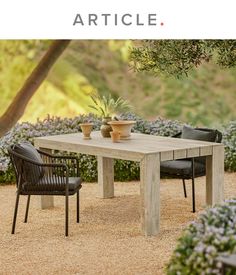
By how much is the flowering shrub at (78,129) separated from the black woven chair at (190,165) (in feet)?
5.14

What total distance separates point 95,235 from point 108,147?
0.79 m

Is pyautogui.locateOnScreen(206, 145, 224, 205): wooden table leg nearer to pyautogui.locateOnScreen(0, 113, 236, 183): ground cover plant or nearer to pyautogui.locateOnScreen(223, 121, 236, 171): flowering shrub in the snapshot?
pyautogui.locateOnScreen(0, 113, 236, 183): ground cover plant

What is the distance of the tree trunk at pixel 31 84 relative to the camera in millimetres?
10422

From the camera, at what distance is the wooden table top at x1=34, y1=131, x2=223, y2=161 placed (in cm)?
655

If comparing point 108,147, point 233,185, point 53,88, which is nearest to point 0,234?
point 108,147

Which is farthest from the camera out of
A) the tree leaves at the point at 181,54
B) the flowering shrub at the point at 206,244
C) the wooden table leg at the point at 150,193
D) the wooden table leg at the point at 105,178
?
the wooden table leg at the point at 105,178

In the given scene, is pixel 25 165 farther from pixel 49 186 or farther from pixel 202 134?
pixel 202 134

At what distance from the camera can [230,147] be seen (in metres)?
9.38

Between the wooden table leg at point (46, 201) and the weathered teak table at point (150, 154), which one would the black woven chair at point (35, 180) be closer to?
the weathered teak table at point (150, 154)

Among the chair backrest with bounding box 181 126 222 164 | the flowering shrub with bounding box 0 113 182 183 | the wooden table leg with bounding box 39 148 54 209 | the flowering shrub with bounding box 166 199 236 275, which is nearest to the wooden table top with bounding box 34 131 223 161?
the wooden table leg with bounding box 39 148 54 209

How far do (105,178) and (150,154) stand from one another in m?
1.91

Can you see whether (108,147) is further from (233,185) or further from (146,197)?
(233,185)
